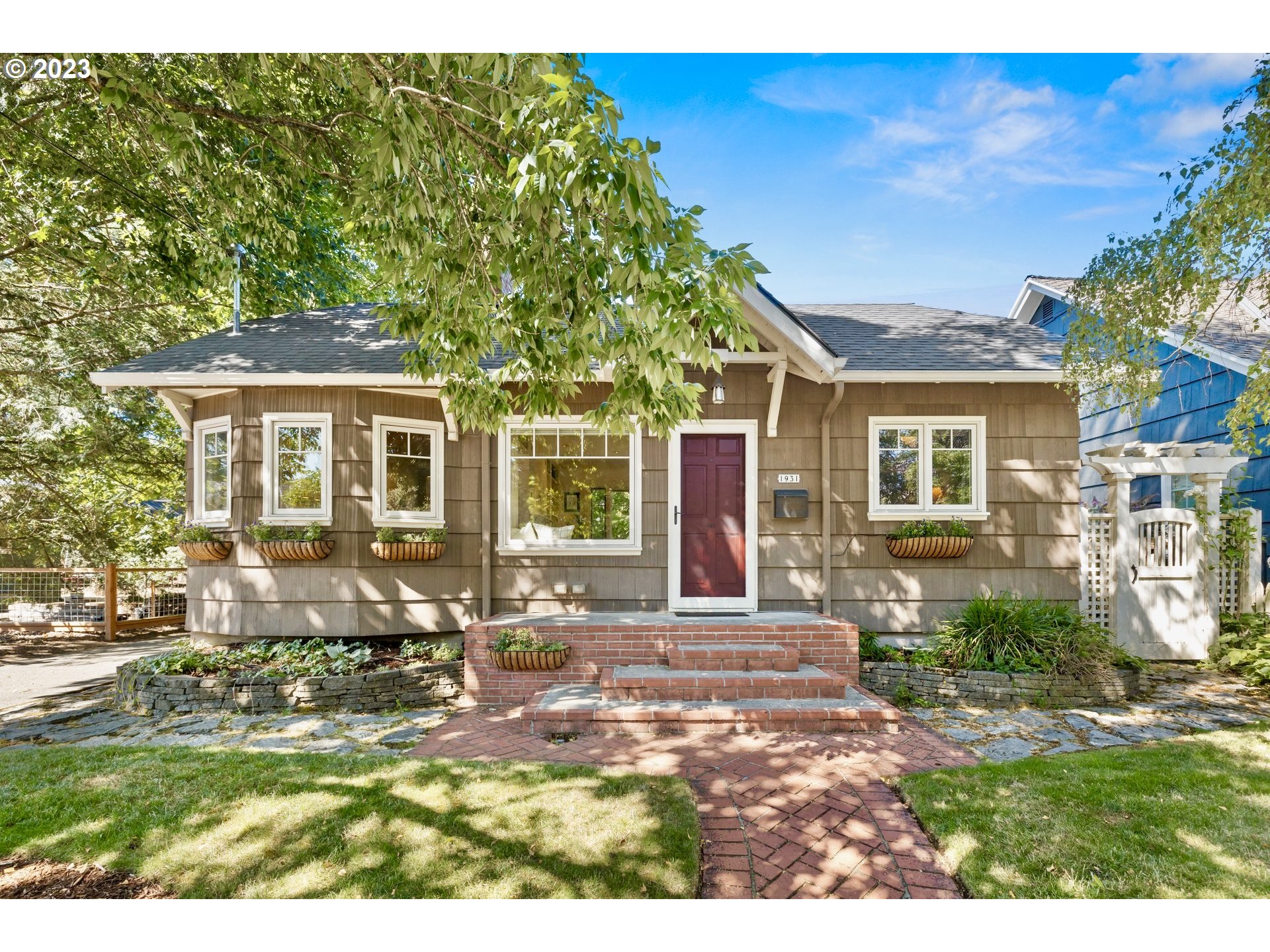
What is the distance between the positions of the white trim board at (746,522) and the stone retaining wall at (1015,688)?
1630 mm

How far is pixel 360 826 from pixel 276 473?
14.8 feet

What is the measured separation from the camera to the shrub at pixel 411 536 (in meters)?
6.16

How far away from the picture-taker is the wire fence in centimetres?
934

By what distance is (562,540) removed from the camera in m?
6.73

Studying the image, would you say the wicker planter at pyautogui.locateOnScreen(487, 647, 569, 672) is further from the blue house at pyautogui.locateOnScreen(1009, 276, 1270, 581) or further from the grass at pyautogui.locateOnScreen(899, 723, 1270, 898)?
the blue house at pyautogui.locateOnScreen(1009, 276, 1270, 581)

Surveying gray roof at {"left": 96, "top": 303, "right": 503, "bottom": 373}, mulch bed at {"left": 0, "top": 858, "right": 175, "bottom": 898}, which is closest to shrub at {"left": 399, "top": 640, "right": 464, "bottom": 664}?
gray roof at {"left": 96, "top": 303, "right": 503, "bottom": 373}

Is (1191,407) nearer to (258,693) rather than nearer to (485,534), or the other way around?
(485,534)

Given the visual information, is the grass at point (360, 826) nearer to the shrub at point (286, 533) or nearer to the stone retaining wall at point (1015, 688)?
the shrub at point (286, 533)

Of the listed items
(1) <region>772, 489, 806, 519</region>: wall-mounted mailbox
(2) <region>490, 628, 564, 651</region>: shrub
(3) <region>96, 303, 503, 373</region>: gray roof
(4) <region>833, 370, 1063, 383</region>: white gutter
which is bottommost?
(2) <region>490, 628, 564, 651</region>: shrub

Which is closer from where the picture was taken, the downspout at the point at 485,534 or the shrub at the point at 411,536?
the shrub at the point at 411,536

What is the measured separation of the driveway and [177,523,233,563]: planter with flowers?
1694 mm

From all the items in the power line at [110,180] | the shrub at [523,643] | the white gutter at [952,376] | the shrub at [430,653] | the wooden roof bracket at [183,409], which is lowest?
the shrub at [430,653]

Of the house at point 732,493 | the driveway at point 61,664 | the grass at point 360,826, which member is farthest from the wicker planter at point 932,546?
the driveway at point 61,664
